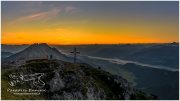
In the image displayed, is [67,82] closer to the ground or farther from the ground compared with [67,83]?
farther from the ground

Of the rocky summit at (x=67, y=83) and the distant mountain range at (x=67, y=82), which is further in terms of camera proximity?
the distant mountain range at (x=67, y=82)

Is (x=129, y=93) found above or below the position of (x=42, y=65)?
below

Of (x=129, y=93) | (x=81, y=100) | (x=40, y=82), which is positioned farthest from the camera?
(x=129, y=93)

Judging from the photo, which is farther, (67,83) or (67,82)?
(67,82)

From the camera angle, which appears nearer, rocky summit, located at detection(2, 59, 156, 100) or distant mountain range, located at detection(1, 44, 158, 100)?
rocky summit, located at detection(2, 59, 156, 100)

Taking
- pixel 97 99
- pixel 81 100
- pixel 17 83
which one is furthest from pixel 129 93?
pixel 17 83

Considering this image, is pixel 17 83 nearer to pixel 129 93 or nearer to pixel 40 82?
pixel 40 82

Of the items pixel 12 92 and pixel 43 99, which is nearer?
pixel 12 92

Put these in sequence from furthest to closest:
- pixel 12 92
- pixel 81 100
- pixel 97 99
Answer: pixel 97 99
pixel 81 100
pixel 12 92
